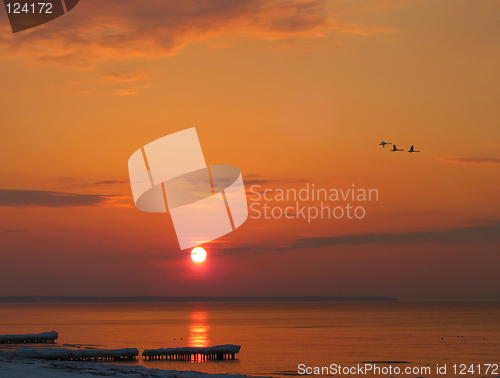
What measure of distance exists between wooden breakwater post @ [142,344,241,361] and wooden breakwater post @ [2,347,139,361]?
3.03 meters

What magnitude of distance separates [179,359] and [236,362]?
8.64 meters

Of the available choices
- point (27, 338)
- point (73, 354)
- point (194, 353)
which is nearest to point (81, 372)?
point (73, 354)

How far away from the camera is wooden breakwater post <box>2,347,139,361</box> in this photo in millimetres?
61841

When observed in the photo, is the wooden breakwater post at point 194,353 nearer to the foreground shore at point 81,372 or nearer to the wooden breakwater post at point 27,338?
the foreground shore at point 81,372

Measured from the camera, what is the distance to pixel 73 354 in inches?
2625

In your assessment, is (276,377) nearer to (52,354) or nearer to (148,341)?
(52,354)

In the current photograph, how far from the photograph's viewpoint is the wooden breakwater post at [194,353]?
73.5 metres

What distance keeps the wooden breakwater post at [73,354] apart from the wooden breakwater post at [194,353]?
3.03 metres

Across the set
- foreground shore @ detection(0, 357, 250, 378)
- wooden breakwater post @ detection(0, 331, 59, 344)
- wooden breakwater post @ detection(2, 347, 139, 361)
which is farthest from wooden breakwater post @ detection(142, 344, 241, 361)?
wooden breakwater post @ detection(0, 331, 59, 344)

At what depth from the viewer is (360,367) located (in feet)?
226

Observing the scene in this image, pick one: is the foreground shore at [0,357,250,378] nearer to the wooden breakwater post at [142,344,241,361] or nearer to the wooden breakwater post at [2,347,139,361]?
the wooden breakwater post at [2,347,139,361]

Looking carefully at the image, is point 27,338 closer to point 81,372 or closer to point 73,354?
point 73,354

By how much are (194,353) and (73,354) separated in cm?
1723

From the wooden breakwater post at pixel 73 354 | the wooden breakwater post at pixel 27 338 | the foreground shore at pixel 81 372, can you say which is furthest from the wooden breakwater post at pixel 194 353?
the wooden breakwater post at pixel 27 338
